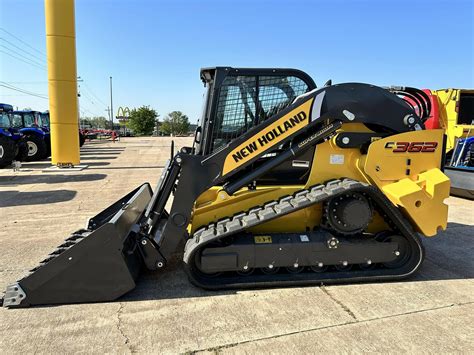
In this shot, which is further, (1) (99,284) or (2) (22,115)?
(2) (22,115)

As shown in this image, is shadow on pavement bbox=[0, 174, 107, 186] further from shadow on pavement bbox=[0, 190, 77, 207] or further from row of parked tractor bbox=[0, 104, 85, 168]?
row of parked tractor bbox=[0, 104, 85, 168]

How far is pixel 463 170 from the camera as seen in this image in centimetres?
870

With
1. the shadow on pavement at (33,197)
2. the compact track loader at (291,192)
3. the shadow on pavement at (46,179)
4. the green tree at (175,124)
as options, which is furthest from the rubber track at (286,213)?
the green tree at (175,124)

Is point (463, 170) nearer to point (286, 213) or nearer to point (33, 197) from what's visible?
point (286, 213)

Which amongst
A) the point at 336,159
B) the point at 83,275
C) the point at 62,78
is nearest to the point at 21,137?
the point at 62,78

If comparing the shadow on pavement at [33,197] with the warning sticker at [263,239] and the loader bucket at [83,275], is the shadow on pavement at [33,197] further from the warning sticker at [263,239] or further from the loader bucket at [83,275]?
the warning sticker at [263,239]

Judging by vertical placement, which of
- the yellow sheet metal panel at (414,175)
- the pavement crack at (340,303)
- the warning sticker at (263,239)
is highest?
the yellow sheet metal panel at (414,175)

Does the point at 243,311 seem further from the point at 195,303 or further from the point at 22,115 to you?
the point at 22,115

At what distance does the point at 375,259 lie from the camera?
13.3 ft

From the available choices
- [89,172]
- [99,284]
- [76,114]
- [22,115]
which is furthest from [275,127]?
[22,115]

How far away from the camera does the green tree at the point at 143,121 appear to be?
7888 cm

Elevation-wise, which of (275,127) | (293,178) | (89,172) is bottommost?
(89,172)

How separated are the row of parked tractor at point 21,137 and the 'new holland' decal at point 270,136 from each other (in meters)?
13.1

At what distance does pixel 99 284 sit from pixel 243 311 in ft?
4.60
